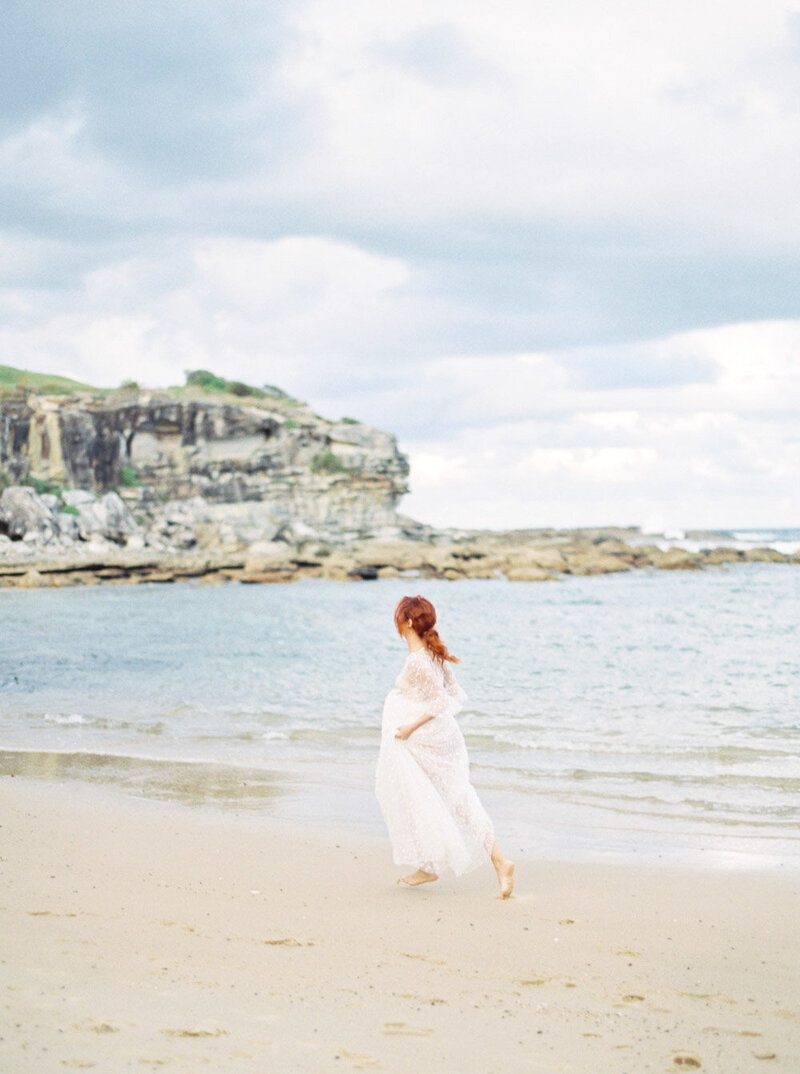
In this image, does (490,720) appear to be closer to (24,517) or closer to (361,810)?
(361,810)

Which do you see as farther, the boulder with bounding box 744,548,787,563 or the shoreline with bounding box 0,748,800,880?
the boulder with bounding box 744,548,787,563

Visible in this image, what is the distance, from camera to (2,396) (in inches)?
3157

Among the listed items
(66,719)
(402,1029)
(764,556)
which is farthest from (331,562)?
(402,1029)

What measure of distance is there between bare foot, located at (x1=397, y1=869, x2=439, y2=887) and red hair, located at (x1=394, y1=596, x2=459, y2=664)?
124 centimetres

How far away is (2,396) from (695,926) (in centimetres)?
8280

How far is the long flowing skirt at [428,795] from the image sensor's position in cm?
591

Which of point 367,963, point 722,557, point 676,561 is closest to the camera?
point 367,963

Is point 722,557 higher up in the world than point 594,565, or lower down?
higher up

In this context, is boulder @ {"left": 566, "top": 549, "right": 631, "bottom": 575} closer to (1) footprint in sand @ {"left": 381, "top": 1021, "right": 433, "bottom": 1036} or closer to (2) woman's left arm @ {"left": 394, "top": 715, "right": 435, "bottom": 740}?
(2) woman's left arm @ {"left": 394, "top": 715, "right": 435, "bottom": 740}

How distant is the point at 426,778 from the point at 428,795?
10cm

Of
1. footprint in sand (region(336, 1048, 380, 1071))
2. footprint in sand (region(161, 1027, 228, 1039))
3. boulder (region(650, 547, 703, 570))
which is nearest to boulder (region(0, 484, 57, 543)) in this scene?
boulder (region(650, 547, 703, 570))

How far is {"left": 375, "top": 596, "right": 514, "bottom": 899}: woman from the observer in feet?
19.5

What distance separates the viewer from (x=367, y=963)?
14.9ft

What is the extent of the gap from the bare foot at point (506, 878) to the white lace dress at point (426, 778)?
0.15m
